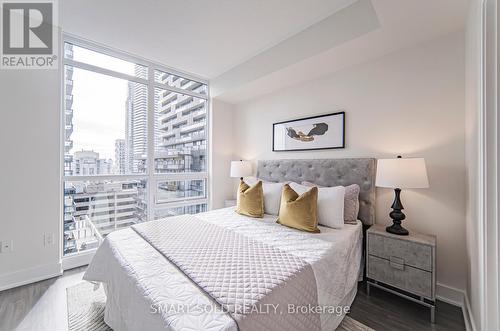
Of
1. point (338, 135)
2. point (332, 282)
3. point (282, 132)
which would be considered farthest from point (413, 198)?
point (282, 132)

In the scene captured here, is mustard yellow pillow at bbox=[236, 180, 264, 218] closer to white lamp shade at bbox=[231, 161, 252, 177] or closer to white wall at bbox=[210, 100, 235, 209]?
white lamp shade at bbox=[231, 161, 252, 177]

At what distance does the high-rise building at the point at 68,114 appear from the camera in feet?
8.37

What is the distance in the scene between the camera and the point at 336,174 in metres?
2.48

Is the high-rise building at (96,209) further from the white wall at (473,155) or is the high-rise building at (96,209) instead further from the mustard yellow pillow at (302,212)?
the white wall at (473,155)

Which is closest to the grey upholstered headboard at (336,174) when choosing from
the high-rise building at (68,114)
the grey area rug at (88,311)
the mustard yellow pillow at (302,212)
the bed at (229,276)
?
the bed at (229,276)

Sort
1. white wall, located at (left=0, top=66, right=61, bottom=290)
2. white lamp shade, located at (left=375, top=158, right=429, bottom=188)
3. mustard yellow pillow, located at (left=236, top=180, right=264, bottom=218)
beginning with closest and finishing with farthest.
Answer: white lamp shade, located at (left=375, top=158, right=429, bottom=188)
white wall, located at (left=0, top=66, right=61, bottom=290)
mustard yellow pillow, located at (left=236, top=180, right=264, bottom=218)

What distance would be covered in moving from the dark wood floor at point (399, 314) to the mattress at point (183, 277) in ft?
0.47

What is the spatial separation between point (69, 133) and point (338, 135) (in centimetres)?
342

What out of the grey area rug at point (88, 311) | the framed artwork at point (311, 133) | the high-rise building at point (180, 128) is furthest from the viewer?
the high-rise building at point (180, 128)

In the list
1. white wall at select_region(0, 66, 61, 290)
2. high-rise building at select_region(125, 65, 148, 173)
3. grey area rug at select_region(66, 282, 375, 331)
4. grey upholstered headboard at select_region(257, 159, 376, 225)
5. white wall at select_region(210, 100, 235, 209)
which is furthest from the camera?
white wall at select_region(210, 100, 235, 209)

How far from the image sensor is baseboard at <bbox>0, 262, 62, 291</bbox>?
2.07 m

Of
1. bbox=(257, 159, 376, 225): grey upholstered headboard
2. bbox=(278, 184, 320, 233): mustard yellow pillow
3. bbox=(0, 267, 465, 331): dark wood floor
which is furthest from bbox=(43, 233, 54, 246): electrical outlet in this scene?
bbox=(257, 159, 376, 225): grey upholstered headboard

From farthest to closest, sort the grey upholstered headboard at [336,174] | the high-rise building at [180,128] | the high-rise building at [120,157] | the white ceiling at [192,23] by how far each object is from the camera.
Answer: the high-rise building at [180,128]
the high-rise building at [120,157]
the grey upholstered headboard at [336,174]
the white ceiling at [192,23]

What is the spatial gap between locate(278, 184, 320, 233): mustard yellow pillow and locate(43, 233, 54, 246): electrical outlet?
263cm
